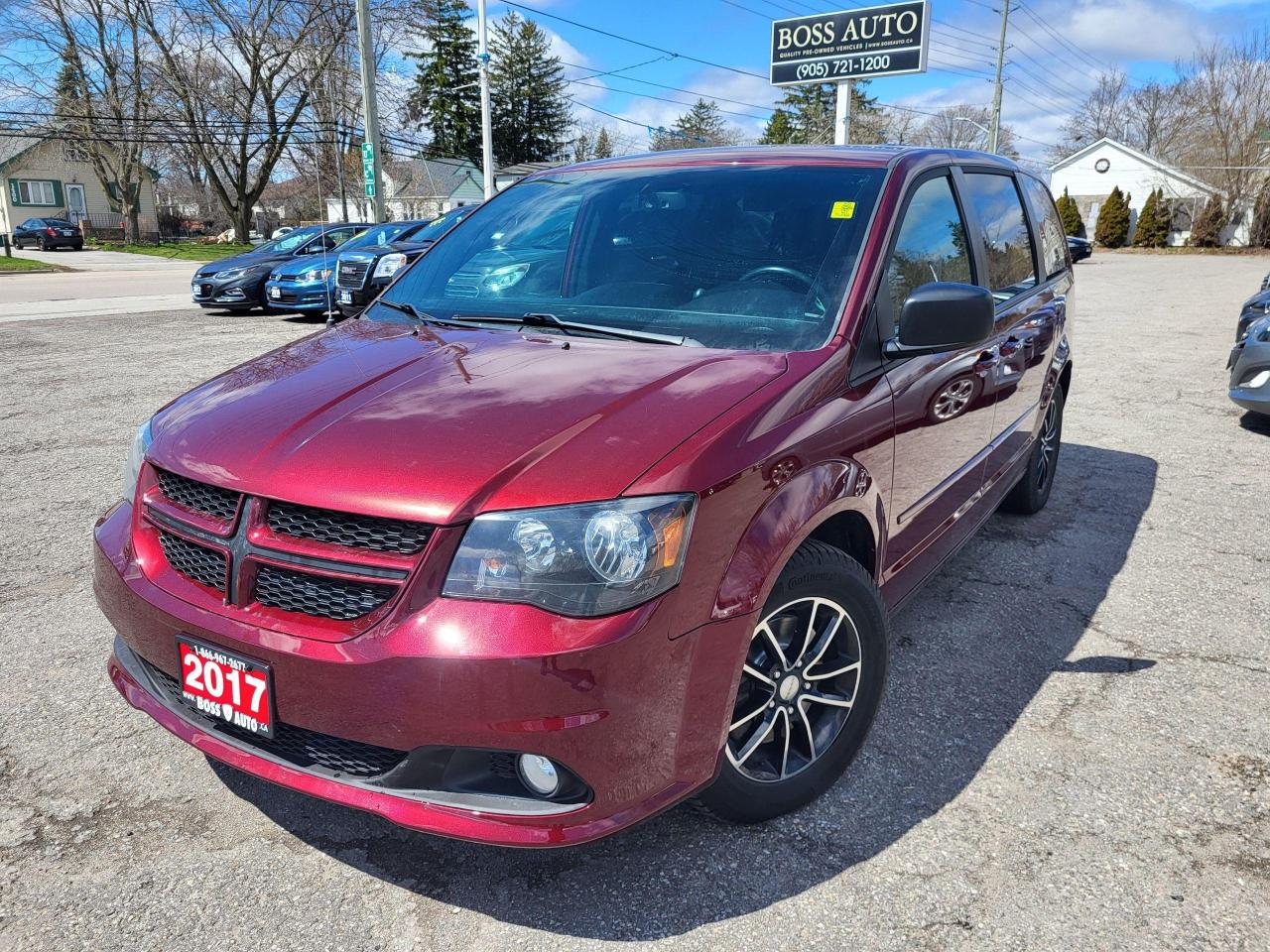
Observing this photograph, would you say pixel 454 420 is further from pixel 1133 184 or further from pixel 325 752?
pixel 1133 184

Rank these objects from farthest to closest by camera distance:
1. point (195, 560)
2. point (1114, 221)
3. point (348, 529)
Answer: point (1114, 221) < point (195, 560) < point (348, 529)

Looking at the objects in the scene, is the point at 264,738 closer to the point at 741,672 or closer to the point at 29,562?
the point at 741,672

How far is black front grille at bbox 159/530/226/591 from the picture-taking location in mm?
2100

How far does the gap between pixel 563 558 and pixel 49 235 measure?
51.7 meters

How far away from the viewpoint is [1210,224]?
1700 inches

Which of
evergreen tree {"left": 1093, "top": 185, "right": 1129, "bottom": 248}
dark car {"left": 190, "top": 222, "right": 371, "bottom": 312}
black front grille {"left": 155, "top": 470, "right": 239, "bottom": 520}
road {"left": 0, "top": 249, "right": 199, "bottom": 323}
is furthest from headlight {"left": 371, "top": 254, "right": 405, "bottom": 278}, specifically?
evergreen tree {"left": 1093, "top": 185, "right": 1129, "bottom": 248}

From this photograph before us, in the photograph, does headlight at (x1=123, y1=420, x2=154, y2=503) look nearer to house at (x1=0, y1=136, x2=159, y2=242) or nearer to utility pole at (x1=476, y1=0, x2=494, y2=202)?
utility pole at (x1=476, y1=0, x2=494, y2=202)

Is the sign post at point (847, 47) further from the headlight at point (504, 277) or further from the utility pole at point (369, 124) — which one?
the headlight at point (504, 277)

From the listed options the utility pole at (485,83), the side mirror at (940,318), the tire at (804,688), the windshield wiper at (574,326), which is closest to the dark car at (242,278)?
the utility pole at (485,83)

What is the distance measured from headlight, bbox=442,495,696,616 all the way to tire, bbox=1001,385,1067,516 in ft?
11.4

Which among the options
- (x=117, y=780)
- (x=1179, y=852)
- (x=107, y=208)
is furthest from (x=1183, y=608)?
(x=107, y=208)

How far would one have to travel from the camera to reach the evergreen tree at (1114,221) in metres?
45.1

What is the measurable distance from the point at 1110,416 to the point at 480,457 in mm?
7269

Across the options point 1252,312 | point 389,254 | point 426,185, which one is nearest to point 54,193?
point 426,185
